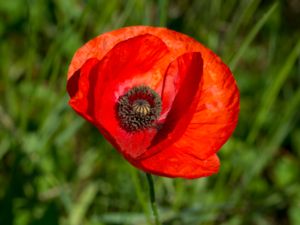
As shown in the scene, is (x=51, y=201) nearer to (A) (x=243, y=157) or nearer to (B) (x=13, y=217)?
(B) (x=13, y=217)

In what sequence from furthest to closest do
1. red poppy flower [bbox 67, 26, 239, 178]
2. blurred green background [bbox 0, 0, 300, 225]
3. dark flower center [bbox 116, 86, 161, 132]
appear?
blurred green background [bbox 0, 0, 300, 225] < dark flower center [bbox 116, 86, 161, 132] < red poppy flower [bbox 67, 26, 239, 178]

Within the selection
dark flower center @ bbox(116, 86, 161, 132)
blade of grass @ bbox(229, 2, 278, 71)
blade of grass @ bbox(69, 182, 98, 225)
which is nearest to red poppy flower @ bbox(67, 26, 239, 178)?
dark flower center @ bbox(116, 86, 161, 132)

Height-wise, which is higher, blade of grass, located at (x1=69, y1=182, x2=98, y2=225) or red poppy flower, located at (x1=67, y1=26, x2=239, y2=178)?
red poppy flower, located at (x1=67, y1=26, x2=239, y2=178)

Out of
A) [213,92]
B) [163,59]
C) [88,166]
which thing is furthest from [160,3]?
[88,166]

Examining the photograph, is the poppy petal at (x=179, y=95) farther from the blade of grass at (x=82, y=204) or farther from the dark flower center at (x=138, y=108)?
the blade of grass at (x=82, y=204)

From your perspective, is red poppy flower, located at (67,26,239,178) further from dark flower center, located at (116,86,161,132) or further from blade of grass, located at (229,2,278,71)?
blade of grass, located at (229,2,278,71)

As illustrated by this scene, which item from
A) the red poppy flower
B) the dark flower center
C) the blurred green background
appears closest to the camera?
the red poppy flower

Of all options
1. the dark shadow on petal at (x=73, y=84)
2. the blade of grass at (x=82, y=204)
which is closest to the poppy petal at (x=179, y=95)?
the dark shadow on petal at (x=73, y=84)

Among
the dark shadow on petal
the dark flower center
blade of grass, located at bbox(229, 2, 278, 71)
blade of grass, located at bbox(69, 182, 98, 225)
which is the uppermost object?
blade of grass, located at bbox(229, 2, 278, 71)

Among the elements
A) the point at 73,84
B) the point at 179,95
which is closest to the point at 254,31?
the point at 179,95
